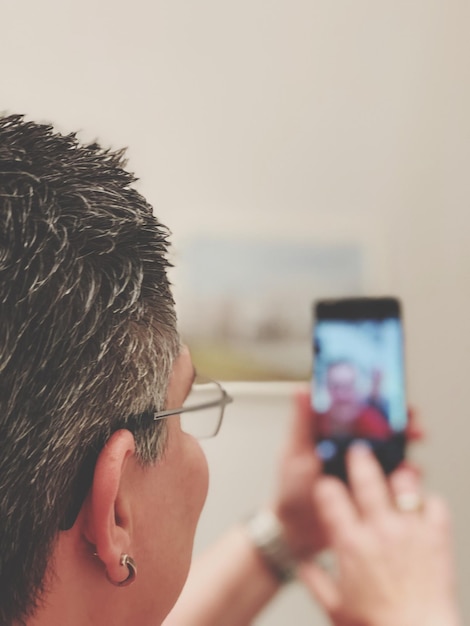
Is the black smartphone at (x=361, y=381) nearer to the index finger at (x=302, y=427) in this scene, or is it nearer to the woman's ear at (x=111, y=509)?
the index finger at (x=302, y=427)

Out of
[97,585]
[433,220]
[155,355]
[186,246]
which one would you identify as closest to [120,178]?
[155,355]

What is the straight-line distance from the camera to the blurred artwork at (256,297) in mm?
800

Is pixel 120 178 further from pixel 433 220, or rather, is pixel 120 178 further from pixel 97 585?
pixel 433 220

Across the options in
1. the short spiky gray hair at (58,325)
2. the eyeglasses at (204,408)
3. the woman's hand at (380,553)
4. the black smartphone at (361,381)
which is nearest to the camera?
the short spiky gray hair at (58,325)

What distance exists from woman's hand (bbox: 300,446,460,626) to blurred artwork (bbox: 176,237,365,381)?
0.54 ft

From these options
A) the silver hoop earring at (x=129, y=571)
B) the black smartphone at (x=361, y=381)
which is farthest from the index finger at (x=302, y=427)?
the silver hoop earring at (x=129, y=571)

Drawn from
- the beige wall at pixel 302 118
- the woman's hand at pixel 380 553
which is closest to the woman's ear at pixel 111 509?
the woman's hand at pixel 380 553

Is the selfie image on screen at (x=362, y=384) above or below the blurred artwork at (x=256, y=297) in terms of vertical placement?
below

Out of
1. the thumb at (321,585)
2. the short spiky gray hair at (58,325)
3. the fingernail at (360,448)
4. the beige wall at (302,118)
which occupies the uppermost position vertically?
the beige wall at (302,118)

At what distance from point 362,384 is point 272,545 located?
0.21 m

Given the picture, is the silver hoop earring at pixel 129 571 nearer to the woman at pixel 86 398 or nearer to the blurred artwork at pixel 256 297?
the woman at pixel 86 398

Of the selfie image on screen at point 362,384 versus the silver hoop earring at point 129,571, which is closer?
the silver hoop earring at point 129,571

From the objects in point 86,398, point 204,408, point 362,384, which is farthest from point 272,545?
point 86,398

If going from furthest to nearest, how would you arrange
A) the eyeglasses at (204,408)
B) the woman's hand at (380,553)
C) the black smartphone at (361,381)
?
1. the black smartphone at (361,381)
2. the woman's hand at (380,553)
3. the eyeglasses at (204,408)
